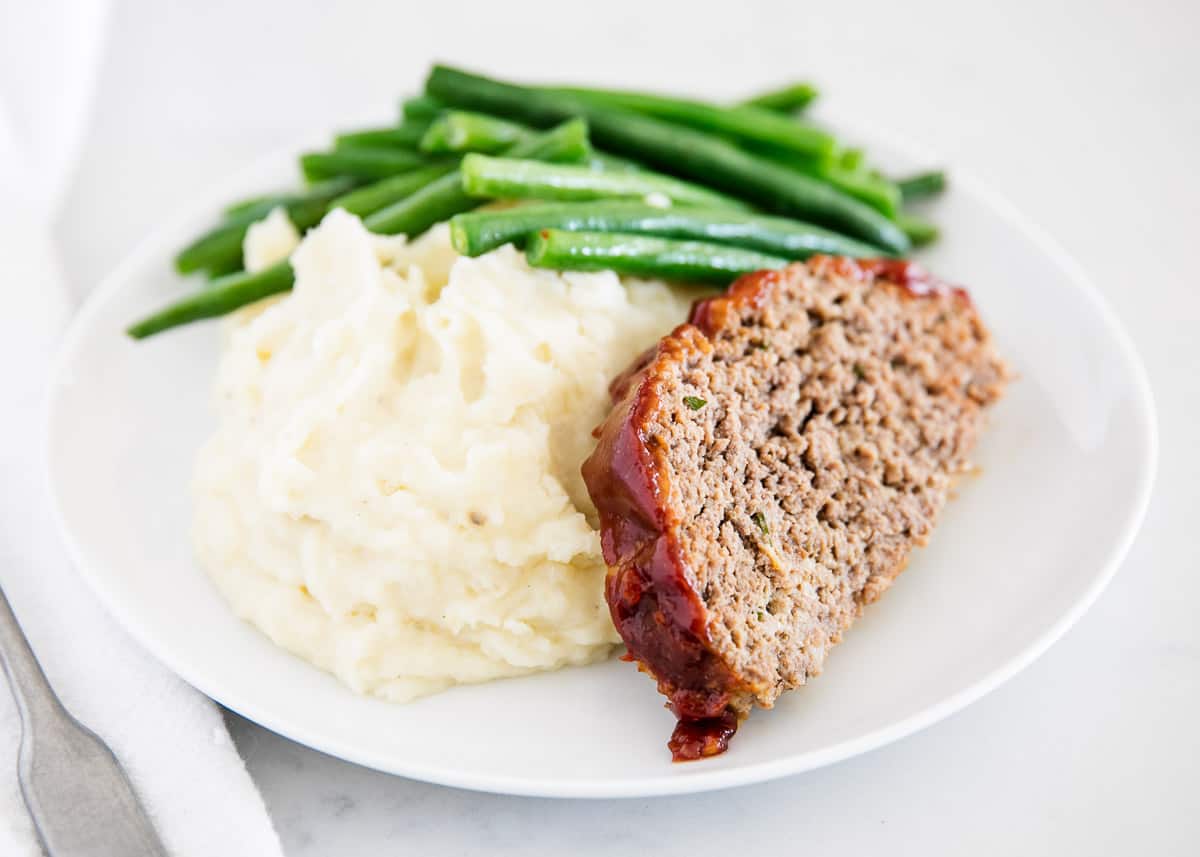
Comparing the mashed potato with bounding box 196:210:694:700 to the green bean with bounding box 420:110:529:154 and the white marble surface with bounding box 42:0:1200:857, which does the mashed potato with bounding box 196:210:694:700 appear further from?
the green bean with bounding box 420:110:529:154

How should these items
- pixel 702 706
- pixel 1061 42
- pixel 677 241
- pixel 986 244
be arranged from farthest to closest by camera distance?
pixel 1061 42 < pixel 986 244 < pixel 677 241 < pixel 702 706

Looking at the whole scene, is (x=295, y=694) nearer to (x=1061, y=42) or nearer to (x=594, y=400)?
(x=594, y=400)

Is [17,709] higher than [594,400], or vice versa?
[594,400]

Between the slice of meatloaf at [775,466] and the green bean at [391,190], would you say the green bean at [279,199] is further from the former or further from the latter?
the slice of meatloaf at [775,466]

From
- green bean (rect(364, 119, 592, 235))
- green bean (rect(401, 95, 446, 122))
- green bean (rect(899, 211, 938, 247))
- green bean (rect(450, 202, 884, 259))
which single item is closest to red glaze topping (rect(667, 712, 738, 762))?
green bean (rect(450, 202, 884, 259))

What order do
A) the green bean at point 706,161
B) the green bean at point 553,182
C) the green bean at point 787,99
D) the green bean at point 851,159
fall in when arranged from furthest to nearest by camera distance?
the green bean at point 787,99, the green bean at point 851,159, the green bean at point 706,161, the green bean at point 553,182

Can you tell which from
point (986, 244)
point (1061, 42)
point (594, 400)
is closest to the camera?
point (594, 400)

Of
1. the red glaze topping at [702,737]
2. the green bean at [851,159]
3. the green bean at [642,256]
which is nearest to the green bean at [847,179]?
the green bean at [851,159]

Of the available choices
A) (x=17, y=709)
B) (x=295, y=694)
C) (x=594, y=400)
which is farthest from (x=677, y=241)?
(x=17, y=709)
